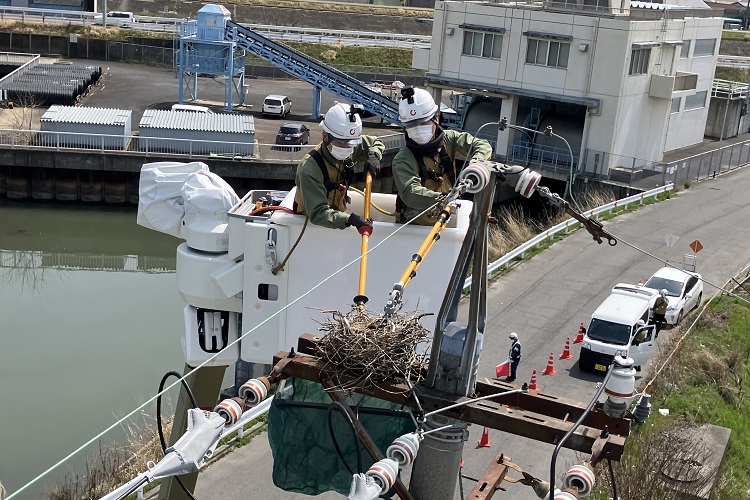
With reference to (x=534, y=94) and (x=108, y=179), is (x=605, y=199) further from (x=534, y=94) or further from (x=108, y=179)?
(x=108, y=179)

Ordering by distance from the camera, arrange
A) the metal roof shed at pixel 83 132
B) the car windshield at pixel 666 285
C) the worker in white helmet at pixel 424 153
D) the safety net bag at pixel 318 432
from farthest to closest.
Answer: the metal roof shed at pixel 83 132 < the car windshield at pixel 666 285 < the worker in white helmet at pixel 424 153 < the safety net bag at pixel 318 432

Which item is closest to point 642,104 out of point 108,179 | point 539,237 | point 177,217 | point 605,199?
point 605,199

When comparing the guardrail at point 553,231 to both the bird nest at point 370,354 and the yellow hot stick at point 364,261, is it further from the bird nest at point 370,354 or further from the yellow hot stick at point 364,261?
the bird nest at point 370,354

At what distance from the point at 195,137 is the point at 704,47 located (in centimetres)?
2289

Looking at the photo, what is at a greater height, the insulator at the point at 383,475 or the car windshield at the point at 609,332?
the insulator at the point at 383,475

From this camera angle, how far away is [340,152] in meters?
9.87

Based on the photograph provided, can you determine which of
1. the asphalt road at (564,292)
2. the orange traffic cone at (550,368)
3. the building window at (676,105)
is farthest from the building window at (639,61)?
the orange traffic cone at (550,368)

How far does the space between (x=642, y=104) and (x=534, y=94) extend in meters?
4.48

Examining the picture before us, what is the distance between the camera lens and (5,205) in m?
36.7

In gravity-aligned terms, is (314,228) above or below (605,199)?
above

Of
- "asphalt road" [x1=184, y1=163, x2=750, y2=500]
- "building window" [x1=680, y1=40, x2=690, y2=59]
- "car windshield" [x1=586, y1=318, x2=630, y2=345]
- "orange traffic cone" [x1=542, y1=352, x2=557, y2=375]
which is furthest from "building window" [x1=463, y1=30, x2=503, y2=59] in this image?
"orange traffic cone" [x1=542, y1=352, x2=557, y2=375]

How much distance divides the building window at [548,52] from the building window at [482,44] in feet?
4.49

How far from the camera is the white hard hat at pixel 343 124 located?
962 centimetres

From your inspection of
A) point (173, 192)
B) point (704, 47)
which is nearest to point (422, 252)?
point (173, 192)
